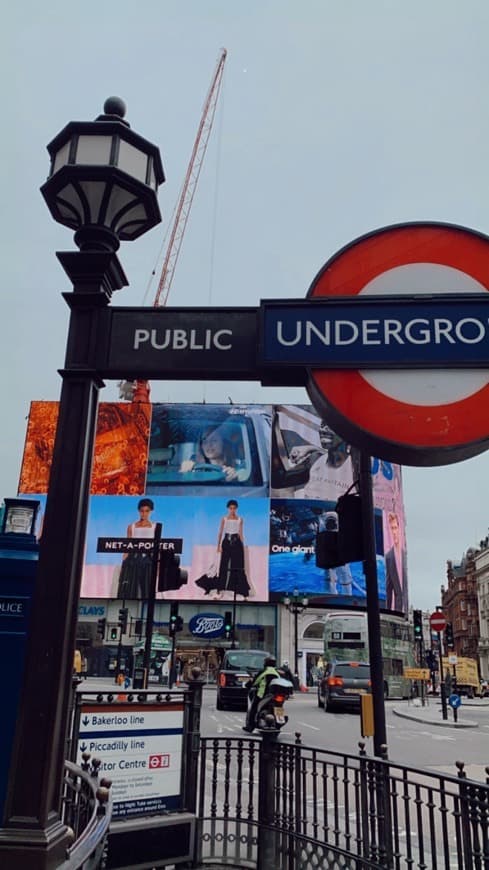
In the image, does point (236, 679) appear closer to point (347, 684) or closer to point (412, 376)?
point (347, 684)

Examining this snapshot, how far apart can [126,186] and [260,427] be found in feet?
213

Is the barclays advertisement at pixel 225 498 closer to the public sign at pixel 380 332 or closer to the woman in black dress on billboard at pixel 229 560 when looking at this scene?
the woman in black dress on billboard at pixel 229 560

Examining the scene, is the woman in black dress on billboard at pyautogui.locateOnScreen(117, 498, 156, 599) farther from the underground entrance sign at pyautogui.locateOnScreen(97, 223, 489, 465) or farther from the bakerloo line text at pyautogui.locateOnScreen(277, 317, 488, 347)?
the bakerloo line text at pyautogui.locateOnScreen(277, 317, 488, 347)

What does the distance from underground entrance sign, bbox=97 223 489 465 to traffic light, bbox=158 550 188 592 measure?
8520 mm

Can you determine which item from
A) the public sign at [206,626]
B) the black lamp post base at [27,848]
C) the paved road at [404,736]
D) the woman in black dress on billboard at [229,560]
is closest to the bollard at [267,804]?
the black lamp post base at [27,848]

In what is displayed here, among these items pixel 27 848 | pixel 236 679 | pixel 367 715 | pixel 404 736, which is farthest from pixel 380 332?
pixel 236 679

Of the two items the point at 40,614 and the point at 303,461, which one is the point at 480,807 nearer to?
the point at 40,614

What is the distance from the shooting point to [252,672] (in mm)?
23656

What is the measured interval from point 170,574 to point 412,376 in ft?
30.4

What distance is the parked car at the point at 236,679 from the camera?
78.0ft

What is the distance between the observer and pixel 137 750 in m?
5.65

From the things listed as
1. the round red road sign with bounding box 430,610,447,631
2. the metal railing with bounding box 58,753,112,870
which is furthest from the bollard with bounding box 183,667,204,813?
the round red road sign with bounding box 430,610,447,631

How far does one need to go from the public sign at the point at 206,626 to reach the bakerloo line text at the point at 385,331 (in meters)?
59.2

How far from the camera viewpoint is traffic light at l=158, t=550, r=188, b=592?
1190cm
